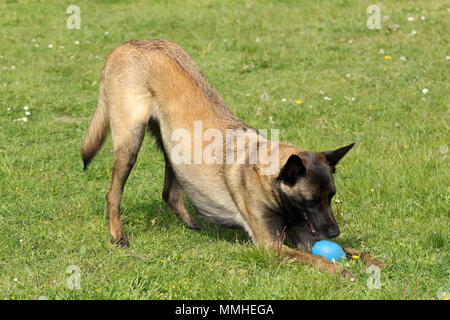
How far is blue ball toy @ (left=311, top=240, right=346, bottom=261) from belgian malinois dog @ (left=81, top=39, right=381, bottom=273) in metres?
0.08

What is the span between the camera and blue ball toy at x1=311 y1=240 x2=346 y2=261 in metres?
5.16

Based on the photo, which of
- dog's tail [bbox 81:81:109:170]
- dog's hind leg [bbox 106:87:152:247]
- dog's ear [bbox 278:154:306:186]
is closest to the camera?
dog's ear [bbox 278:154:306:186]

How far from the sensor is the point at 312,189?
500cm

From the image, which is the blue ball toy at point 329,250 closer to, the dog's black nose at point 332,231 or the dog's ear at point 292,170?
the dog's black nose at point 332,231

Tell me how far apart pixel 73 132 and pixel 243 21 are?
17.7 feet

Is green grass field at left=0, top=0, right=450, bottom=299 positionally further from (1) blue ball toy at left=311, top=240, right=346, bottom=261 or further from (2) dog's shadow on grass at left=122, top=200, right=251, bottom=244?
(1) blue ball toy at left=311, top=240, right=346, bottom=261

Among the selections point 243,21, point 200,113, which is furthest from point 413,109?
point 243,21

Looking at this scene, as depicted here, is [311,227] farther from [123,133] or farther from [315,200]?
[123,133]

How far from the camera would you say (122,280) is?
187 inches

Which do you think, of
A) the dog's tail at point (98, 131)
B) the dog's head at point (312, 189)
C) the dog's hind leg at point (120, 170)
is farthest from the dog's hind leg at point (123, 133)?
the dog's head at point (312, 189)

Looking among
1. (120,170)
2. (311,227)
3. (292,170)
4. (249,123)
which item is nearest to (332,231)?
(311,227)

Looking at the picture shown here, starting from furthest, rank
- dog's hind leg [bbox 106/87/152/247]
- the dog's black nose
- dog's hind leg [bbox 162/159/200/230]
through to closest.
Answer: dog's hind leg [bbox 162/159/200/230]
dog's hind leg [bbox 106/87/152/247]
the dog's black nose

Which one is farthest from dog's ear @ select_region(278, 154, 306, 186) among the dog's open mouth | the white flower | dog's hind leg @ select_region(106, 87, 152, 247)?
the white flower

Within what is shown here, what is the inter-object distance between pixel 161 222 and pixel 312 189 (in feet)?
5.96
